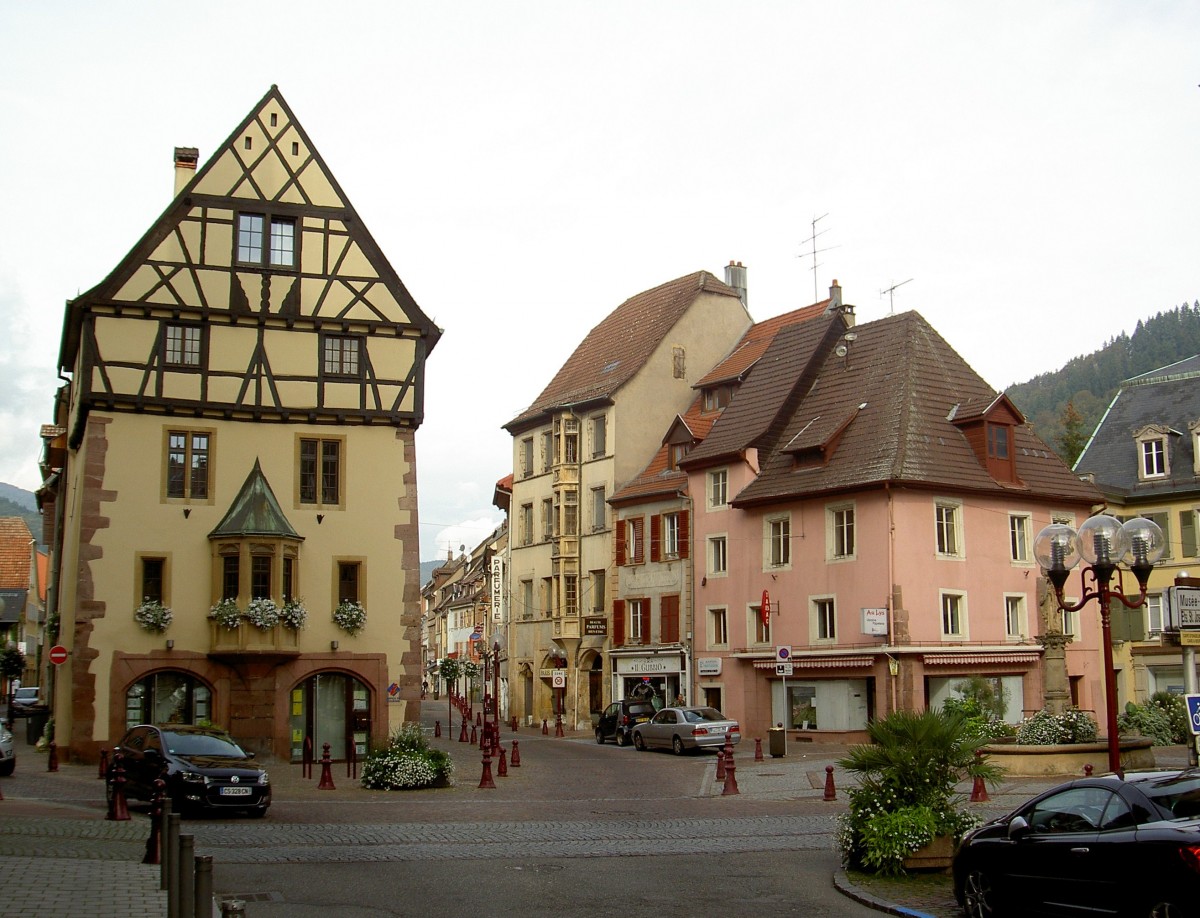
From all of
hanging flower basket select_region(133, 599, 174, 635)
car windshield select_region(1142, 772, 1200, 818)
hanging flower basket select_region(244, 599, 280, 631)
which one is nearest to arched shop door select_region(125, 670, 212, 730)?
hanging flower basket select_region(133, 599, 174, 635)

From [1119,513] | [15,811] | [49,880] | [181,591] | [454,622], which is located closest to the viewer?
[49,880]

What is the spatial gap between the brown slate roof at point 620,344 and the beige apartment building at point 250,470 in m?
20.5

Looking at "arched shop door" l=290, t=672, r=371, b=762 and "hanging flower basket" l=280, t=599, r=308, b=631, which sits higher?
"hanging flower basket" l=280, t=599, r=308, b=631

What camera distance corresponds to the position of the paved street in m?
13.7

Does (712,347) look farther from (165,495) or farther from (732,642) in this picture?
(165,495)

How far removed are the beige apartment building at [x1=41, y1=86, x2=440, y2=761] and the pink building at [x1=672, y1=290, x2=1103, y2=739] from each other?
12.5 meters

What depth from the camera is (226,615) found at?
34.1 m

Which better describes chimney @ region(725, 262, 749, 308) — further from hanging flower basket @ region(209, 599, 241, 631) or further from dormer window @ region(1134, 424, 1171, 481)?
hanging flower basket @ region(209, 599, 241, 631)

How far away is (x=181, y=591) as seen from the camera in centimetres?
3456

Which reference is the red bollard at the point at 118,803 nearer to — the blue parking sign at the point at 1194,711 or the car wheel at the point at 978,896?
the car wheel at the point at 978,896

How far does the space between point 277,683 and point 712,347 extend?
29.9 metres

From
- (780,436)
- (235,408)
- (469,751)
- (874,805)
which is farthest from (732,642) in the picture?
(874,805)

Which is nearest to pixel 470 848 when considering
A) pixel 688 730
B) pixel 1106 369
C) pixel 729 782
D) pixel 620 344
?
pixel 729 782

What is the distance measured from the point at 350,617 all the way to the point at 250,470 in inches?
184
